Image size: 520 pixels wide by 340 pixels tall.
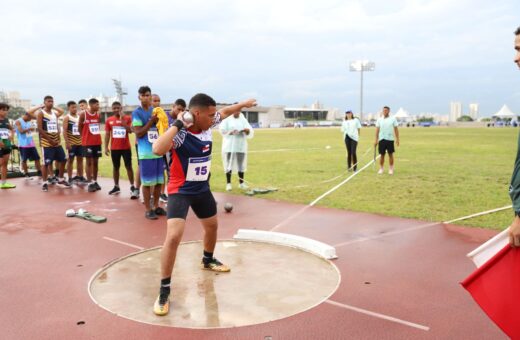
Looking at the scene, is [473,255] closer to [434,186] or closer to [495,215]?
[495,215]

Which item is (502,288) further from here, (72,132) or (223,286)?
(72,132)

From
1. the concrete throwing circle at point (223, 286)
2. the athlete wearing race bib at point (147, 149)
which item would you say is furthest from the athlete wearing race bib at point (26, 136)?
the concrete throwing circle at point (223, 286)

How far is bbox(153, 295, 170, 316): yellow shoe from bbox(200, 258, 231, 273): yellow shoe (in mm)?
970

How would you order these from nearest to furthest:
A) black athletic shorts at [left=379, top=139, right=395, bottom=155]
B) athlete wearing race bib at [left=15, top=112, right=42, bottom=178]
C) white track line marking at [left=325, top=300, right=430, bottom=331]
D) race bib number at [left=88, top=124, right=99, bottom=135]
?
white track line marking at [left=325, top=300, right=430, bottom=331]
race bib number at [left=88, top=124, right=99, bottom=135]
athlete wearing race bib at [left=15, top=112, right=42, bottom=178]
black athletic shorts at [left=379, top=139, right=395, bottom=155]

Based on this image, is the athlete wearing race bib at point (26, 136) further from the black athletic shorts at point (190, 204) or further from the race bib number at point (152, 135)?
the black athletic shorts at point (190, 204)

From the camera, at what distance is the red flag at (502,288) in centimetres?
239

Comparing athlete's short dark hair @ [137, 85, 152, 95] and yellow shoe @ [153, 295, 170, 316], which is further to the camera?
athlete's short dark hair @ [137, 85, 152, 95]

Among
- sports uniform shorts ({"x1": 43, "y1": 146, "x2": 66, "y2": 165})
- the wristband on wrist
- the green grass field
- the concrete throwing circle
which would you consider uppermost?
the wristband on wrist

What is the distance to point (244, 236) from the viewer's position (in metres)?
5.96

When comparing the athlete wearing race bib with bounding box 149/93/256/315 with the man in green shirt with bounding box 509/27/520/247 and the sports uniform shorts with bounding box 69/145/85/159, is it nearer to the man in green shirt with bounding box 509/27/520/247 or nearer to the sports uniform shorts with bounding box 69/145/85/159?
the man in green shirt with bounding box 509/27/520/247

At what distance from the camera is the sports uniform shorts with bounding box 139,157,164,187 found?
23.5 feet

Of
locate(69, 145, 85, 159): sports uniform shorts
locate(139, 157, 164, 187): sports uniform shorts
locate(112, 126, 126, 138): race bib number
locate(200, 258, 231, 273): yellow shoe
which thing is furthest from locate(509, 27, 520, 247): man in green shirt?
locate(69, 145, 85, 159): sports uniform shorts

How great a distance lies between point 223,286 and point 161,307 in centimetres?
78

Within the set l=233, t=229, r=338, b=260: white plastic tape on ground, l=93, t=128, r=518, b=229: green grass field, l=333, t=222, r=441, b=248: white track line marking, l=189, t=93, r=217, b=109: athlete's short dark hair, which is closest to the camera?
l=189, t=93, r=217, b=109: athlete's short dark hair
